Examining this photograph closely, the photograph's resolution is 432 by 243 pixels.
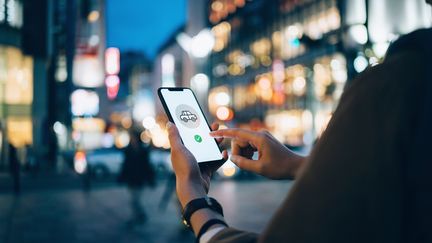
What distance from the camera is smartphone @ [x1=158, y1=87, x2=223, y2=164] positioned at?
1.85 metres

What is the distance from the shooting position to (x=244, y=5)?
289 feet

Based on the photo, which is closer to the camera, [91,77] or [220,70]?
[91,77]

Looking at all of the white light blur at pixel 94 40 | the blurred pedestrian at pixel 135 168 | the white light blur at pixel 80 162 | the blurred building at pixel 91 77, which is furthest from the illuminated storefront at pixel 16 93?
the blurred pedestrian at pixel 135 168

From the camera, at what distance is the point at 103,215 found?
12500 millimetres

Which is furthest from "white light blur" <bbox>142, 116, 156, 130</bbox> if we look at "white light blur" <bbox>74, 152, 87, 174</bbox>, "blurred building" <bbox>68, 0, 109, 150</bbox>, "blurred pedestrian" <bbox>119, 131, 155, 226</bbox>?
"blurred pedestrian" <bbox>119, 131, 155, 226</bbox>

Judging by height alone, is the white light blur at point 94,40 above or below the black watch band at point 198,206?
above

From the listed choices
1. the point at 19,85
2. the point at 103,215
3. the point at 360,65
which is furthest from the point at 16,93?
the point at 103,215

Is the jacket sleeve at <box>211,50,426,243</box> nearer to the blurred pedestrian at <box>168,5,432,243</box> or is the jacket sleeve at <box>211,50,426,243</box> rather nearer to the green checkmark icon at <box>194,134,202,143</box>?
the blurred pedestrian at <box>168,5,432,243</box>

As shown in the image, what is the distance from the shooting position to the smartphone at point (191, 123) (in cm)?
185

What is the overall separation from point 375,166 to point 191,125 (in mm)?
1149

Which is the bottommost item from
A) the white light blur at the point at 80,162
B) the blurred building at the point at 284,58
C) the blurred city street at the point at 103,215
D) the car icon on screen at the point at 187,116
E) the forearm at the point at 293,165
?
the blurred city street at the point at 103,215

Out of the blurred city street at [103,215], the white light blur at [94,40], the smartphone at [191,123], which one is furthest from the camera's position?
the white light blur at [94,40]

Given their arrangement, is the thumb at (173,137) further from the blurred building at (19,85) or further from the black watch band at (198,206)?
the blurred building at (19,85)

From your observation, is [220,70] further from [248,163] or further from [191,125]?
[248,163]
